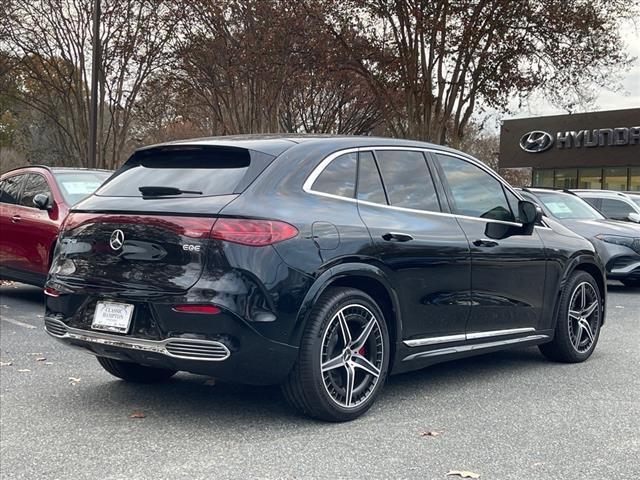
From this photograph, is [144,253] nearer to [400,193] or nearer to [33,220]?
[400,193]

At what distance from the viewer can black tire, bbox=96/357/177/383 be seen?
5559mm

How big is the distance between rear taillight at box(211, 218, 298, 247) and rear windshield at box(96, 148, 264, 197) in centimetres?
25

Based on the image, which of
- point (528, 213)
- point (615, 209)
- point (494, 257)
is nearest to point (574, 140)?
point (615, 209)

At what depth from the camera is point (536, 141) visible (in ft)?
133

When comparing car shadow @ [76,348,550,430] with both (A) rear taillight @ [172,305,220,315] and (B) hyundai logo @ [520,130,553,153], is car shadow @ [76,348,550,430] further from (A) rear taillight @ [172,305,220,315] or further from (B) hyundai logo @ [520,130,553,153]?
(B) hyundai logo @ [520,130,553,153]

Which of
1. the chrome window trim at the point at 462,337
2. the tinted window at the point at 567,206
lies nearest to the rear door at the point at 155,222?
the chrome window trim at the point at 462,337

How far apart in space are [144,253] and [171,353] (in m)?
0.59

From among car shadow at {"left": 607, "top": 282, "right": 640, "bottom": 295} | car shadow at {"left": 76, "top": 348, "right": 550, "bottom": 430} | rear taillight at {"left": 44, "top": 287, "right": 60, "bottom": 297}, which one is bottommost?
car shadow at {"left": 76, "top": 348, "right": 550, "bottom": 430}

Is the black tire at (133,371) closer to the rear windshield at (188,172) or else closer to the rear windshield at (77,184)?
the rear windshield at (188,172)

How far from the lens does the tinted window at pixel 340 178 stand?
4.91 meters

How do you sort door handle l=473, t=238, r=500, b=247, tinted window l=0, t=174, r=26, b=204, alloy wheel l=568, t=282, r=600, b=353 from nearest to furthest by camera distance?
door handle l=473, t=238, r=500, b=247 < alloy wheel l=568, t=282, r=600, b=353 < tinted window l=0, t=174, r=26, b=204

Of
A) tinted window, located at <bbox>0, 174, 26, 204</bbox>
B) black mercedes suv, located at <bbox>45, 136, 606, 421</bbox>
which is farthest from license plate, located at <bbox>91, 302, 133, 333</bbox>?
tinted window, located at <bbox>0, 174, 26, 204</bbox>

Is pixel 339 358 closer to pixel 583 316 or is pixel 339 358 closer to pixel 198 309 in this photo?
pixel 198 309

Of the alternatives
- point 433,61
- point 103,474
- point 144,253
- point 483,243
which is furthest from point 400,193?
point 433,61
